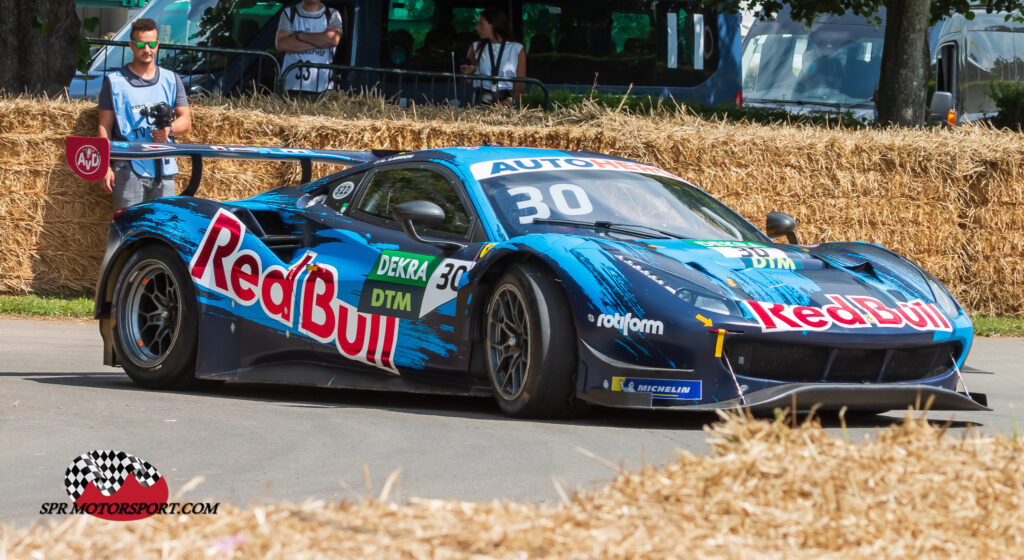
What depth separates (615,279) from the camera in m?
5.96

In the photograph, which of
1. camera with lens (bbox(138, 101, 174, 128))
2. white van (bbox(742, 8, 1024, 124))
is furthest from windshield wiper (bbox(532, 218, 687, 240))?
white van (bbox(742, 8, 1024, 124))

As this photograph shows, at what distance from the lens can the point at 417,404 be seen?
7.07 meters

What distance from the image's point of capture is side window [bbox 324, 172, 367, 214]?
7562mm

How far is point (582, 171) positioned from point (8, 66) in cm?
835

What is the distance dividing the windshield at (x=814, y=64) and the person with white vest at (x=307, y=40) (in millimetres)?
8659

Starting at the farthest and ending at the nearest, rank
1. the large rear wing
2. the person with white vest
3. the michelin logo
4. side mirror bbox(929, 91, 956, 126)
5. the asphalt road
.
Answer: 1. side mirror bbox(929, 91, 956, 126)
2. the person with white vest
3. the large rear wing
4. the michelin logo
5. the asphalt road

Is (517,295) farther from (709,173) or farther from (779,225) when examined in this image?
(709,173)

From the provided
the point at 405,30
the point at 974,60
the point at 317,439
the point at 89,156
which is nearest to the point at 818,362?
the point at 317,439

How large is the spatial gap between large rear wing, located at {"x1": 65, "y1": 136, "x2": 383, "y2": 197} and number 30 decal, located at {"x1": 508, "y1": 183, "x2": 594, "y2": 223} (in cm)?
153

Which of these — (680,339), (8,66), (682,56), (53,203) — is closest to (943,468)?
Result: (680,339)

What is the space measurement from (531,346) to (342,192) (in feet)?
6.53

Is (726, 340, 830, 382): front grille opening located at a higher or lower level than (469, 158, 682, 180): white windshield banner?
lower

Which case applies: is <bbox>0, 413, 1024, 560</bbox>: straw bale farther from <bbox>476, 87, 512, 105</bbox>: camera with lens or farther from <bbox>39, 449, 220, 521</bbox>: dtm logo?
<bbox>476, 87, 512, 105</bbox>: camera with lens

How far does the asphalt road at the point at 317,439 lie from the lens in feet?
15.5
